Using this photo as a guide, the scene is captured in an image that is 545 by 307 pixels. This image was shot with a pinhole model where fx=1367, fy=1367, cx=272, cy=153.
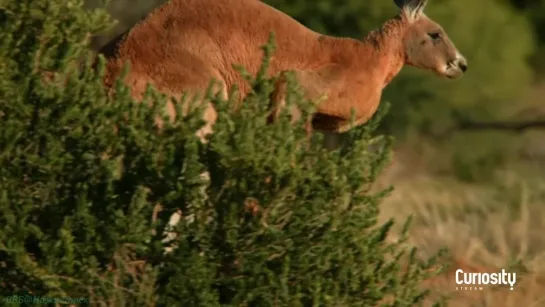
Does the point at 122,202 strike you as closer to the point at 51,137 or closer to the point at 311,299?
the point at 51,137

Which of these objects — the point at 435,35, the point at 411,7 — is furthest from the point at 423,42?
the point at 411,7

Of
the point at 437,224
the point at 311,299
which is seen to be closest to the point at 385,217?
the point at 437,224

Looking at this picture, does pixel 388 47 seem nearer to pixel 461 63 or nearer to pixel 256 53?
pixel 461 63

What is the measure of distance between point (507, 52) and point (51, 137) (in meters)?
10.1

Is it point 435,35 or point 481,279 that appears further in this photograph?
point 481,279

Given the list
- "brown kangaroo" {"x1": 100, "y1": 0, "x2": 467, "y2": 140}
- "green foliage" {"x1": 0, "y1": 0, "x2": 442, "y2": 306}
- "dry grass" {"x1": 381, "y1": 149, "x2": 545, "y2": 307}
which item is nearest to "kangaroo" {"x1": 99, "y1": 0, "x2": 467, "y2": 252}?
"brown kangaroo" {"x1": 100, "y1": 0, "x2": 467, "y2": 140}

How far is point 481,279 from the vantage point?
9.32 m

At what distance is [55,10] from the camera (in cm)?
597

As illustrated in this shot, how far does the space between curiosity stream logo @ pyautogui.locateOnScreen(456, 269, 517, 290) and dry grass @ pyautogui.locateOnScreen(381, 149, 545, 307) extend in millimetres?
53

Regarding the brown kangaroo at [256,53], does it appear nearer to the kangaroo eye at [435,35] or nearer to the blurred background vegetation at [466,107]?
the kangaroo eye at [435,35]

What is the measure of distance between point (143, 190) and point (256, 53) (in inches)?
61.5

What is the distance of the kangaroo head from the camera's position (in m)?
7.70

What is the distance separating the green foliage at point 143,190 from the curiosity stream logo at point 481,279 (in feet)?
10.2

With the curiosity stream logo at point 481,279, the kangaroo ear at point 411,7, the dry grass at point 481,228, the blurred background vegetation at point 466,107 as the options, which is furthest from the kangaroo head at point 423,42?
the blurred background vegetation at point 466,107
